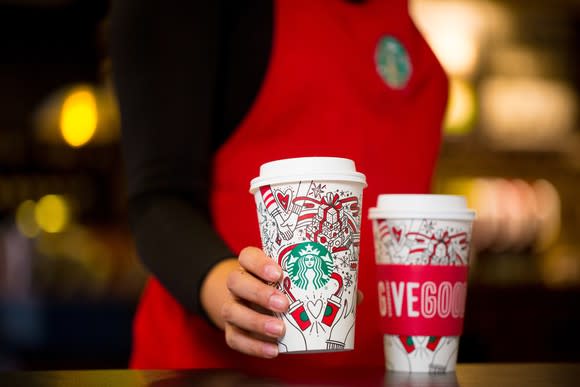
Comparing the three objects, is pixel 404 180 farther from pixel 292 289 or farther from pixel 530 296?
pixel 530 296

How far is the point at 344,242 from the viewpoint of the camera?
0.80 m

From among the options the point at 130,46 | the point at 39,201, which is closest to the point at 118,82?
the point at 130,46

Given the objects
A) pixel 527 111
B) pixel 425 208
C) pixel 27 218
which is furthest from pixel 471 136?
pixel 425 208

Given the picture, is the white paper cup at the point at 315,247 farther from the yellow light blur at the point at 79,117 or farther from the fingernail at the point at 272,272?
the yellow light blur at the point at 79,117

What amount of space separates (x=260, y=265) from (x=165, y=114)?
1.17 feet

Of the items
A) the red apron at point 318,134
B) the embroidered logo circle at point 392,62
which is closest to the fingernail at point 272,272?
the red apron at point 318,134

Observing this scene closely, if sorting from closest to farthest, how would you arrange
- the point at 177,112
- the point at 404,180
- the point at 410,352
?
1. the point at 410,352
2. the point at 177,112
3. the point at 404,180

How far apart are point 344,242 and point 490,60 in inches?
200

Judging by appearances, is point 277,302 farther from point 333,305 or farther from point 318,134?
point 318,134

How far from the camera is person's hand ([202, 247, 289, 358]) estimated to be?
2.57 feet

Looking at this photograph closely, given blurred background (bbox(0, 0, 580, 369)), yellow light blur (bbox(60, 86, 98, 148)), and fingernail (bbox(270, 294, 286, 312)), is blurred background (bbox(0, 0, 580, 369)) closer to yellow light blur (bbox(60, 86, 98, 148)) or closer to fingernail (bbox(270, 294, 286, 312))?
yellow light blur (bbox(60, 86, 98, 148))

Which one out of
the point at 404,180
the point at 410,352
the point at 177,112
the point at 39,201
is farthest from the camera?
the point at 39,201

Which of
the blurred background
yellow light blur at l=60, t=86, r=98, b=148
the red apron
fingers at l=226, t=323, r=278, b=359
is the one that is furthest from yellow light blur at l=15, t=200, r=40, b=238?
fingers at l=226, t=323, r=278, b=359

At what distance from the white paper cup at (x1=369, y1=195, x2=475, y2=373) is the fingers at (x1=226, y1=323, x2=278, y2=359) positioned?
16cm
